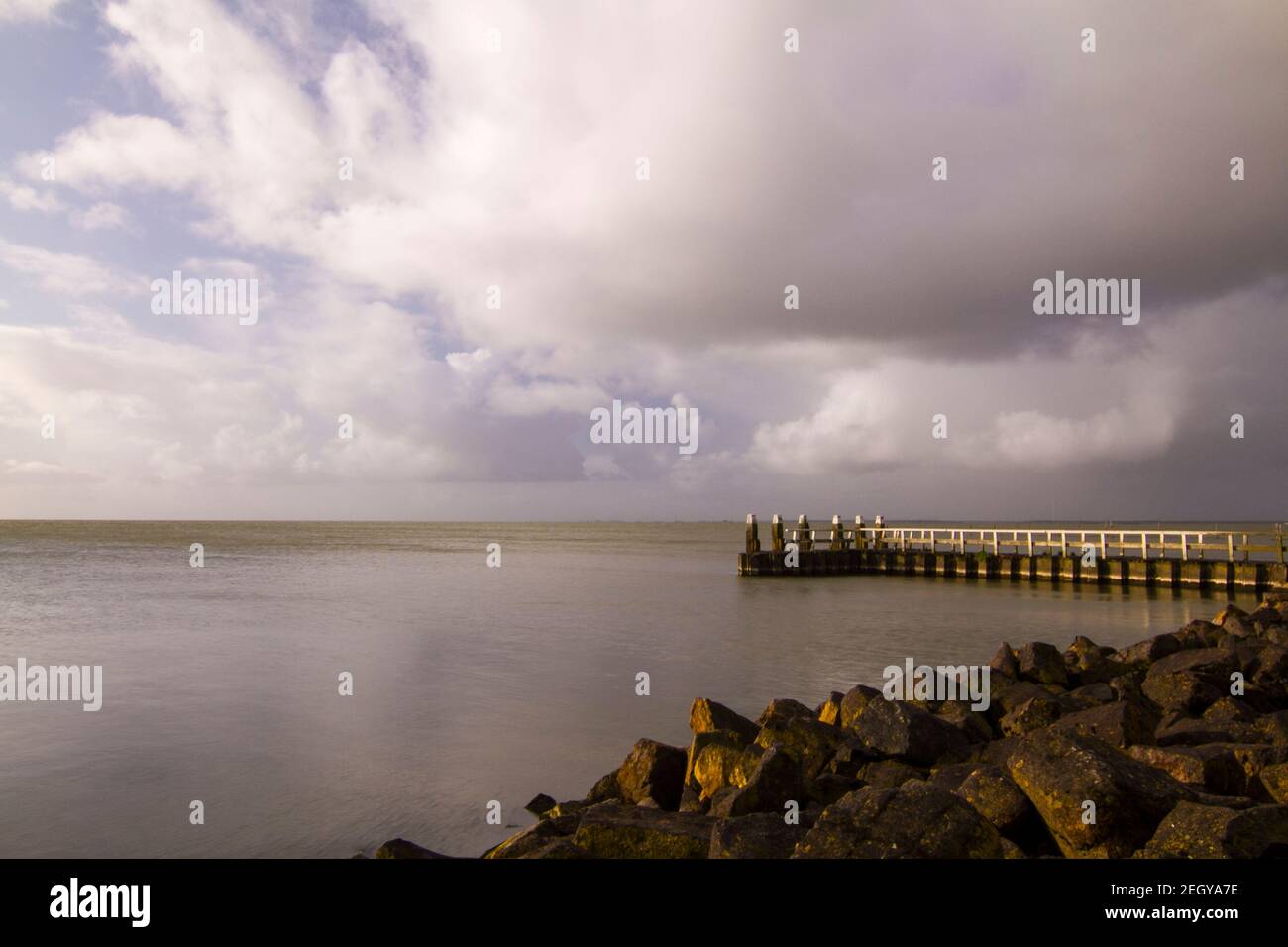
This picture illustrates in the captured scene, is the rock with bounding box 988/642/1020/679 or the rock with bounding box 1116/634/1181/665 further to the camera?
the rock with bounding box 1116/634/1181/665

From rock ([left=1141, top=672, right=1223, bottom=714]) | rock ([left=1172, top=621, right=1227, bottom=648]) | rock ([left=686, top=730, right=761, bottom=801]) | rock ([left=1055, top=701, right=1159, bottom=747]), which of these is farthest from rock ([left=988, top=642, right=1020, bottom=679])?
rock ([left=686, top=730, right=761, bottom=801])

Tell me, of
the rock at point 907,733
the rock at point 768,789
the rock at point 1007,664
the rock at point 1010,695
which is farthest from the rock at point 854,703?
the rock at point 1007,664

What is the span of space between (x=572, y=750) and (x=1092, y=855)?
7978 mm

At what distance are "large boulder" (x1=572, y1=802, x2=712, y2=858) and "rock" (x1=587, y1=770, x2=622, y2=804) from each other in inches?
92.1

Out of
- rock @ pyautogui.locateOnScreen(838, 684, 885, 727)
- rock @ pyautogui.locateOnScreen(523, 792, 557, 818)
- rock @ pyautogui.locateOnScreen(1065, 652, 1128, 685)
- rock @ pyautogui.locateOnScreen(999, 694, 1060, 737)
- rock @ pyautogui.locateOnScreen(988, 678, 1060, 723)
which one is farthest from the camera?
rock @ pyautogui.locateOnScreen(1065, 652, 1128, 685)

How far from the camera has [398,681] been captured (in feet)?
59.7

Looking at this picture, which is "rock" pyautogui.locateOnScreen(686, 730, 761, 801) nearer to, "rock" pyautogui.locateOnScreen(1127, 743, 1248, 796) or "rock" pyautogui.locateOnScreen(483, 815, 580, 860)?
"rock" pyautogui.locateOnScreen(483, 815, 580, 860)

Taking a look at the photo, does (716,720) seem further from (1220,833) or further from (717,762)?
(1220,833)

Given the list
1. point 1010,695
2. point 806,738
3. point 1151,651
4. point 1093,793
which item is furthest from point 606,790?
point 1151,651

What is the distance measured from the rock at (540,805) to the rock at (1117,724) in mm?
5722

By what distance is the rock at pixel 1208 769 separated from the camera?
23.1ft

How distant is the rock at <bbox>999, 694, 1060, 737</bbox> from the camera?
10.0m

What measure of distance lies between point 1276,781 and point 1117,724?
1.96 meters
